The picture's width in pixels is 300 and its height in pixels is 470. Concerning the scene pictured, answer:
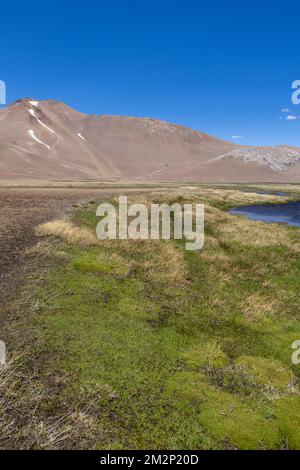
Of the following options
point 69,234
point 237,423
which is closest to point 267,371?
point 237,423

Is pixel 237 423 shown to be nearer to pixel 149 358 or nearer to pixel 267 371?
pixel 267 371

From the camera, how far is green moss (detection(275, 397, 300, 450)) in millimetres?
7922

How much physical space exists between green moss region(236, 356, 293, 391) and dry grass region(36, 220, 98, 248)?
608 inches

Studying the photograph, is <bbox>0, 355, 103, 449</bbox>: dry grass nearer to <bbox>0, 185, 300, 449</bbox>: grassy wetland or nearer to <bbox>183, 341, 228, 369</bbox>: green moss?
<bbox>0, 185, 300, 449</bbox>: grassy wetland

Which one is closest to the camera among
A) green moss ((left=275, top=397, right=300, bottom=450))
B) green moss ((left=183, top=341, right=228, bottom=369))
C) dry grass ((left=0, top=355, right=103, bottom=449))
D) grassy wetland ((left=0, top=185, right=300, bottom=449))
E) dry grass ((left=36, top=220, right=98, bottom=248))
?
dry grass ((left=0, top=355, right=103, bottom=449))

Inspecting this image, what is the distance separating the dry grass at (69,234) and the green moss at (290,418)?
685 inches

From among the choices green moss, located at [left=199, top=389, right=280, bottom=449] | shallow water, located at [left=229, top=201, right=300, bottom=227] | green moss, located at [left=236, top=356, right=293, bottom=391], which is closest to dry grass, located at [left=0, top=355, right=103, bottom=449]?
green moss, located at [left=199, top=389, right=280, bottom=449]

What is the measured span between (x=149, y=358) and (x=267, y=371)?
3.71 meters

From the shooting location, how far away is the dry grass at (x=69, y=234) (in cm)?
2456

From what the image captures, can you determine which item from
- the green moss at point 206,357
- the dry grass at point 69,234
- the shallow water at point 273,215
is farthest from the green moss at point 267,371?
the shallow water at point 273,215

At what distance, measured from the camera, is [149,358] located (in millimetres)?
10656

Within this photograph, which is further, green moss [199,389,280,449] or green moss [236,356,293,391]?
green moss [236,356,293,391]

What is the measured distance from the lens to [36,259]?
19250 millimetres
